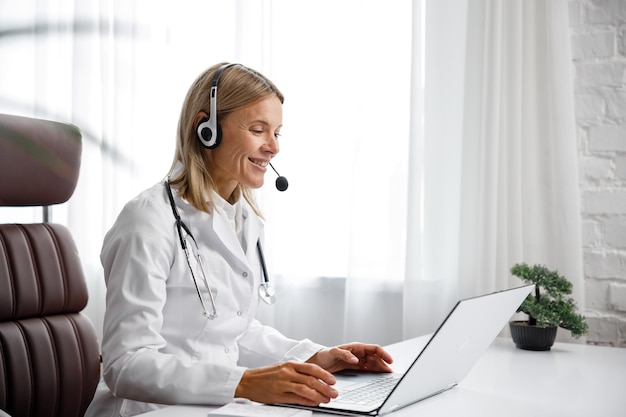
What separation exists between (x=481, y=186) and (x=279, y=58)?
0.80 meters

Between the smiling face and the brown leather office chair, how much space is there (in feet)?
1.39

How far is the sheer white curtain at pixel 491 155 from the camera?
201cm

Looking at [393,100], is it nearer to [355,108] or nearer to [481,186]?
[355,108]

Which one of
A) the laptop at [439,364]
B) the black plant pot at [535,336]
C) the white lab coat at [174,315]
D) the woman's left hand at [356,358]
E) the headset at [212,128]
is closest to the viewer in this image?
the laptop at [439,364]

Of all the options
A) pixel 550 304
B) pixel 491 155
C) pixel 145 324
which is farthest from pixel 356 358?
pixel 491 155

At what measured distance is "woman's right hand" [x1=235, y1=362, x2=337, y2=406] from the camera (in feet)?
3.53

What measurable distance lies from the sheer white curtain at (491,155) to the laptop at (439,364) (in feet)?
2.21

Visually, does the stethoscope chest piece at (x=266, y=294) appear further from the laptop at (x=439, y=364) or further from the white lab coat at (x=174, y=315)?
the laptop at (x=439, y=364)

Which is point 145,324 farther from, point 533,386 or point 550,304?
point 550,304

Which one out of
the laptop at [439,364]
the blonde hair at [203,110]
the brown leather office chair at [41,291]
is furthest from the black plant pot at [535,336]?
the brown leather office chair at [41,291]

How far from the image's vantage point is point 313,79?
7.88 ft

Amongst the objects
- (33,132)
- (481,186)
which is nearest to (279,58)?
(481,186)

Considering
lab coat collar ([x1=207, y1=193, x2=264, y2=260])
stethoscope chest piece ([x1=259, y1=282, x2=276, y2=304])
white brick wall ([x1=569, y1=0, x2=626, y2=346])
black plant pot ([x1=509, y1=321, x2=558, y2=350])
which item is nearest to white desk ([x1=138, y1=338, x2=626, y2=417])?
black plant pot ([x1=509, y1=321, x2=558, y2=350])

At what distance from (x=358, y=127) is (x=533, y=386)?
3.67 feet
